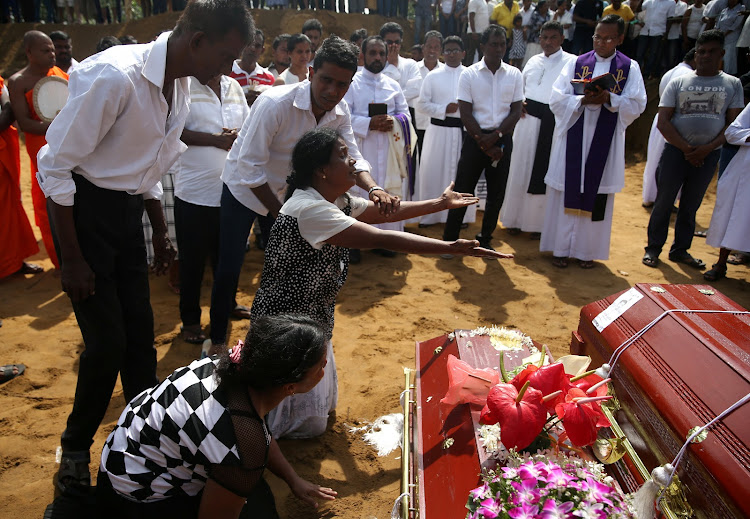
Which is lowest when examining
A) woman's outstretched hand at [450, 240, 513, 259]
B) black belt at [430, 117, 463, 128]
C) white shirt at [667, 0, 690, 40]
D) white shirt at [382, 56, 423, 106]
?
black belt at [430, 117, 463, 128]

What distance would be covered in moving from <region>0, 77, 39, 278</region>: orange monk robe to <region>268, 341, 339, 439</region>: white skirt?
3560 millimetres

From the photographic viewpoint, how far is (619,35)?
16.7 feet

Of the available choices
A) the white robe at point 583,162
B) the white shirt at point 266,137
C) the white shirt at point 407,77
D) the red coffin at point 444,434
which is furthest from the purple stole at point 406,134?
the red coffin at point 444,434

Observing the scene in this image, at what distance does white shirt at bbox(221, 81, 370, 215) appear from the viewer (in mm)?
3051

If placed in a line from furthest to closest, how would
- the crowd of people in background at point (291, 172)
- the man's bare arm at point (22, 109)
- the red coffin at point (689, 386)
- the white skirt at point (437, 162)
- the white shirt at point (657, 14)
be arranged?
the white shirt at point (657, 14)
the white skirt at point (437, 162)
the man's bare arm at point (22, 109)
the crowd of people in background at point (291, 172)
the red coffin at point (689, 386)

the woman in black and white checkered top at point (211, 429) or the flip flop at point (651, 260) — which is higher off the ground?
the woman in black and white checkered top at point (211, 429)

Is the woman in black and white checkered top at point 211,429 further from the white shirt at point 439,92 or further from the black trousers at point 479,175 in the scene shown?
the white shirt at point 439,92

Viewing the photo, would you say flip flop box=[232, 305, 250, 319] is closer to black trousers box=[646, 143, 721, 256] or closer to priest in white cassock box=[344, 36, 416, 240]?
priest in white cassock box=[344, 36, 416, 240]

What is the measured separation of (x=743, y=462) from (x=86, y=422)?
8.10ft

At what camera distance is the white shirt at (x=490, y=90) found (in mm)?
5465

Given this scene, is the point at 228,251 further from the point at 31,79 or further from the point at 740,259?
the point at 740,259

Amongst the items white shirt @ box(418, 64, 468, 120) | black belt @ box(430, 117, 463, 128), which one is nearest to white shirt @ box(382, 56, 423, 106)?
white shirt @ box(418, 64, 468, 120)

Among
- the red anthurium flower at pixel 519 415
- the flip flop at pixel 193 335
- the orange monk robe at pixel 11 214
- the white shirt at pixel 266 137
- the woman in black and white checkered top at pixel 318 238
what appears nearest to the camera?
the red anthurium flower at pixel 519 415

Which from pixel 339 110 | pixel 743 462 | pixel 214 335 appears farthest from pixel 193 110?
pixel 743 462
